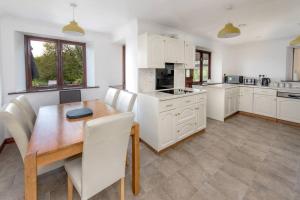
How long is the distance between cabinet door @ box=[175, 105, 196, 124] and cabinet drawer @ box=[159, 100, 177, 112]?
183 millimetres

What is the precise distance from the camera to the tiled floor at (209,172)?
1625 millimetres

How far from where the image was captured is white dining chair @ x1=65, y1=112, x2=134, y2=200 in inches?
41.6

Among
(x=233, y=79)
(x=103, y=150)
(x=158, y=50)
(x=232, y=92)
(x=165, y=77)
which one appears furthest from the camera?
(x=233, y=79)

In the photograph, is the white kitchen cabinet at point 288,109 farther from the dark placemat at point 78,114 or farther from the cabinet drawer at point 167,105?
the dark placemat at point 78,114

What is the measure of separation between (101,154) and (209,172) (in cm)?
152

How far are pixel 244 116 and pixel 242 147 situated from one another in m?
2.20

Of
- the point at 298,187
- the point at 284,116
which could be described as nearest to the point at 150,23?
the point at 298,187

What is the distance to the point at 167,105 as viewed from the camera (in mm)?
2445

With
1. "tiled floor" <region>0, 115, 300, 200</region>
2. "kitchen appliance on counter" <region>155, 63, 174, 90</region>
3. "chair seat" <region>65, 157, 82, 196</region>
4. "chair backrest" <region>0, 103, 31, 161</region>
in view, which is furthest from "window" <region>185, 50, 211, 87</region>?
"chair backrest" <region>0, 103, 31, 161</region>

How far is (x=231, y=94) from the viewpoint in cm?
420

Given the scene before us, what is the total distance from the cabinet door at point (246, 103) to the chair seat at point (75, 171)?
469cm

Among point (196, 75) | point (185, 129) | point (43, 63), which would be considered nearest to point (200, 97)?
point (185, 129)

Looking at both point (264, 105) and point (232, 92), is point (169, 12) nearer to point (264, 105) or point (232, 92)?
point (232, 92)

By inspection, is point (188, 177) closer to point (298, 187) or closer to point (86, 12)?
point (298, 187)
